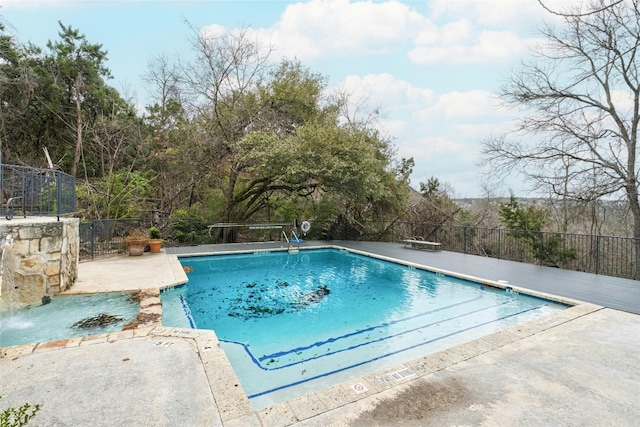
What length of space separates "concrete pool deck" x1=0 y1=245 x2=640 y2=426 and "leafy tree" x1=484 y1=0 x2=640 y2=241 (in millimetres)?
8683

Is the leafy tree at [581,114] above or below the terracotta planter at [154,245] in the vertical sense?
above

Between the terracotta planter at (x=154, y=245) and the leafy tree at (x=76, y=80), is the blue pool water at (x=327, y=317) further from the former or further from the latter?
the leafy tree at (x=76, y=80)

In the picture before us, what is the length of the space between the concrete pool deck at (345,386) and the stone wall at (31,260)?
1.87 m

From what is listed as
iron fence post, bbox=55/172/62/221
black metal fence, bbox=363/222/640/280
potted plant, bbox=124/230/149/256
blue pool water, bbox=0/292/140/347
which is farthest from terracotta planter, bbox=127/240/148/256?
black metal fence, bbox=363/222/640/280

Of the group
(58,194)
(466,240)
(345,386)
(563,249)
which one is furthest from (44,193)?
(563,249)

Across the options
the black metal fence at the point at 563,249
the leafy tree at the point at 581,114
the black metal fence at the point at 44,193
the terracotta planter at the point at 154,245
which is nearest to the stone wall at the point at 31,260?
the black metal fence at the point at 44,193

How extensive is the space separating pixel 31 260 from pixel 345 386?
469 centimetres

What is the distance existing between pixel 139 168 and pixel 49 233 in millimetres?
9930

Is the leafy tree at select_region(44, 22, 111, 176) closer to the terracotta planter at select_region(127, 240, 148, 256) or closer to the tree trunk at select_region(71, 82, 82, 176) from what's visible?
the tree trunk at select_region(71, 82, 82, 176)

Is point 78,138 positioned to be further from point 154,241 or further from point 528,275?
point 528,275

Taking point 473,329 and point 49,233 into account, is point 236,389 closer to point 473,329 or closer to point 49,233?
point 473,329

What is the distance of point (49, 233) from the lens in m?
4.65

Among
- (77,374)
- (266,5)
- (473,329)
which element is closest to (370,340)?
(473,329)

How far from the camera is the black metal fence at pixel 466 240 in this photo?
8.10 metres
